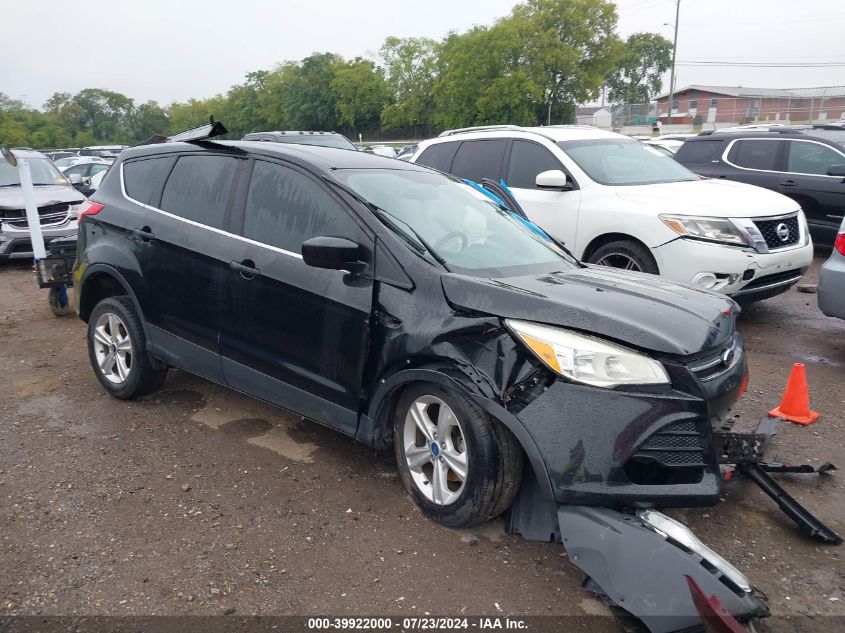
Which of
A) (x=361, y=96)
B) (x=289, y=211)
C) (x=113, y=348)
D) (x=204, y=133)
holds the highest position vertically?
(x=361, y=96)

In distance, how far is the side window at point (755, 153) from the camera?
9570 mm

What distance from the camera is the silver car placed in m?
5.25

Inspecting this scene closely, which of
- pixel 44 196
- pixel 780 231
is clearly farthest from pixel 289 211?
pixel 44 196

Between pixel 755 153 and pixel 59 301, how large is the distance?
915 centimetres

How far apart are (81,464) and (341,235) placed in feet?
6.61

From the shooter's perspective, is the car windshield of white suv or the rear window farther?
the rear window

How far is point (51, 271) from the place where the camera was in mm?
6770

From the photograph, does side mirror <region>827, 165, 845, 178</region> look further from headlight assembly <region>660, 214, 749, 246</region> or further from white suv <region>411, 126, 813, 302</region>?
headlight assembly <region>660, 214, 749, 246</region>

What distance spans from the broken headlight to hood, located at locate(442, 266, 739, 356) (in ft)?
0.14

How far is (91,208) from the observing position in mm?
4867

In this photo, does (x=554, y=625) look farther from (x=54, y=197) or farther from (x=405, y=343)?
(x=54, y=197)

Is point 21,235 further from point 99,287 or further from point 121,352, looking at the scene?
point 121,352

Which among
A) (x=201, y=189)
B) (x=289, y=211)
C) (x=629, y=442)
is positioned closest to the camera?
(x=629, y=442)

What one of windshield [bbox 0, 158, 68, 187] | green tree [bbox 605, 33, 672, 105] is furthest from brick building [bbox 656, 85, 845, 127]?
windshield [bbox 0, 158, 68, 187]
